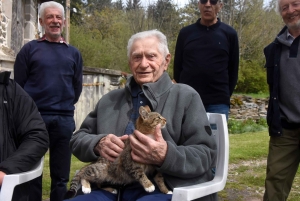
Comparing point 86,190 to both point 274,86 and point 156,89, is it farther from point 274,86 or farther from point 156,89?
point 274,86

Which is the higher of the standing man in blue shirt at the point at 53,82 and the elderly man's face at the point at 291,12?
the elderly man's face at the point at 291,12

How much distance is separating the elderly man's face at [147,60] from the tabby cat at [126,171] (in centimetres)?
28

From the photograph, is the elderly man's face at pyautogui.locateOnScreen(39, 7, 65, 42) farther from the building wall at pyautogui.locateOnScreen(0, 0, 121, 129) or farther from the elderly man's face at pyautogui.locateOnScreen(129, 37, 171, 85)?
the building wall at pyautogui.locateOnScreen(0, 0, 121, 129)

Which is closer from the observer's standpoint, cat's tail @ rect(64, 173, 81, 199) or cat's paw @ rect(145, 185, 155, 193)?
cat's paw @ rect(145, 185, 155, 193)

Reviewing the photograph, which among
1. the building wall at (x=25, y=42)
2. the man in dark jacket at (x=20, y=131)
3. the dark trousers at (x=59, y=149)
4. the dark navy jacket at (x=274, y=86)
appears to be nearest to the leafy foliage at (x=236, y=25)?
the building wall at (x=25, y=42)

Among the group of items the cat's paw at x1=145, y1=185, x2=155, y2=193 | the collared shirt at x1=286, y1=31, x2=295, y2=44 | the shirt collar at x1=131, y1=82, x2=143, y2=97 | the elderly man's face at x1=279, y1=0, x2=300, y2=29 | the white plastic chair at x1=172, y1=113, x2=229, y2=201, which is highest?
the elderly man's face at x1=279, y1=0, x2=300, y2=29

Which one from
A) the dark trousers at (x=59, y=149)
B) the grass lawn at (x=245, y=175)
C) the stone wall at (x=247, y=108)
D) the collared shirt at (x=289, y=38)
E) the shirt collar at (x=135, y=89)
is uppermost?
the collared shirt at (x=289, y=38)

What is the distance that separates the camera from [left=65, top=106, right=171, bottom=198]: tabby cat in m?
2.23

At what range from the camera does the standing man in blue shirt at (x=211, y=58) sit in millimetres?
3771

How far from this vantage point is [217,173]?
7.91 feet

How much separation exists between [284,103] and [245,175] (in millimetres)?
2790

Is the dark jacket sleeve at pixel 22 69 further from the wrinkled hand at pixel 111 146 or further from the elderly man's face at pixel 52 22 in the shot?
the wrinkled hand at pixel 111 146

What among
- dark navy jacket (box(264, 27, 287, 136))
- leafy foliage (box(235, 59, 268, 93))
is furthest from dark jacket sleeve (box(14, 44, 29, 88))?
leafy foliage (box(235, 59, 268, 93))

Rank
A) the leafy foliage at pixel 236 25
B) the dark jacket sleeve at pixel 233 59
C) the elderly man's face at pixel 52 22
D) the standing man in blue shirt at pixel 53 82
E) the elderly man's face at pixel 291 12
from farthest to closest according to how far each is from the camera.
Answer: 1. the leafy foliage at pixel 236 25
2. the dark jacket sleeve at pixel 233 59
3. the elderly man's face at pixel 52 22
4. the standing man in blue shirt at pixel 53 82
5. the elderly man's face at pixel 291 12
